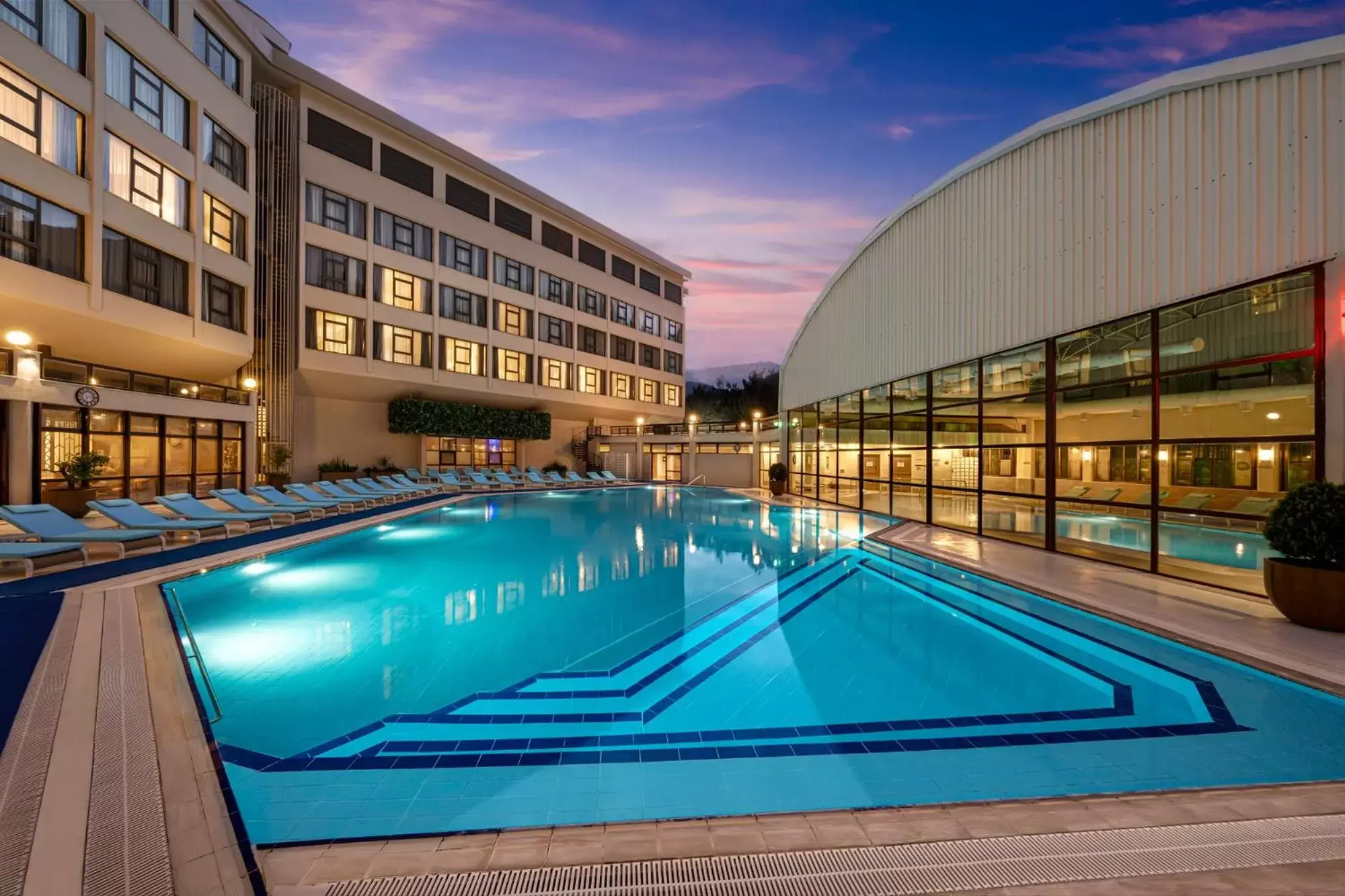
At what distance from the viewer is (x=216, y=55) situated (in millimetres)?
16844

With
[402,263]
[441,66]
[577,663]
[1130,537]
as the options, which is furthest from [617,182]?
[577,663]

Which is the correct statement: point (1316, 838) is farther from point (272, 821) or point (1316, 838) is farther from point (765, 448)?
point (765, 448)

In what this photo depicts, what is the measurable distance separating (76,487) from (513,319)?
19081mm

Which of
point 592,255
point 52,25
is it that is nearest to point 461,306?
point 592,255

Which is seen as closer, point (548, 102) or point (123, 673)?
point (123, 673)

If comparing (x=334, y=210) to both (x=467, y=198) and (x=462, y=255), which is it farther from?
(x=467, y=198)

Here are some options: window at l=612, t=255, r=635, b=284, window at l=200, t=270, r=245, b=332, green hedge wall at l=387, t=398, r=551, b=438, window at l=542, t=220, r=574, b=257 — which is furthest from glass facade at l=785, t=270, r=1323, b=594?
window at l=612, t=255, r=635, b=284

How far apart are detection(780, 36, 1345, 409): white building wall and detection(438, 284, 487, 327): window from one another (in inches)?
759

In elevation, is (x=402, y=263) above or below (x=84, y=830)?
above

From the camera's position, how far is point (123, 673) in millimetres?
4395

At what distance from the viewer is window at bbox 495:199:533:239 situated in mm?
28812

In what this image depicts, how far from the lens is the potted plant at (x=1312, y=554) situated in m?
5.55

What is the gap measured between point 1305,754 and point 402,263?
27191mm

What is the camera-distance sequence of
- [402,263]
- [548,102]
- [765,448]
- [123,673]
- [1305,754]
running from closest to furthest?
[1305,754] → [123,673] → [402,263] → [765,448] → [548,102]
